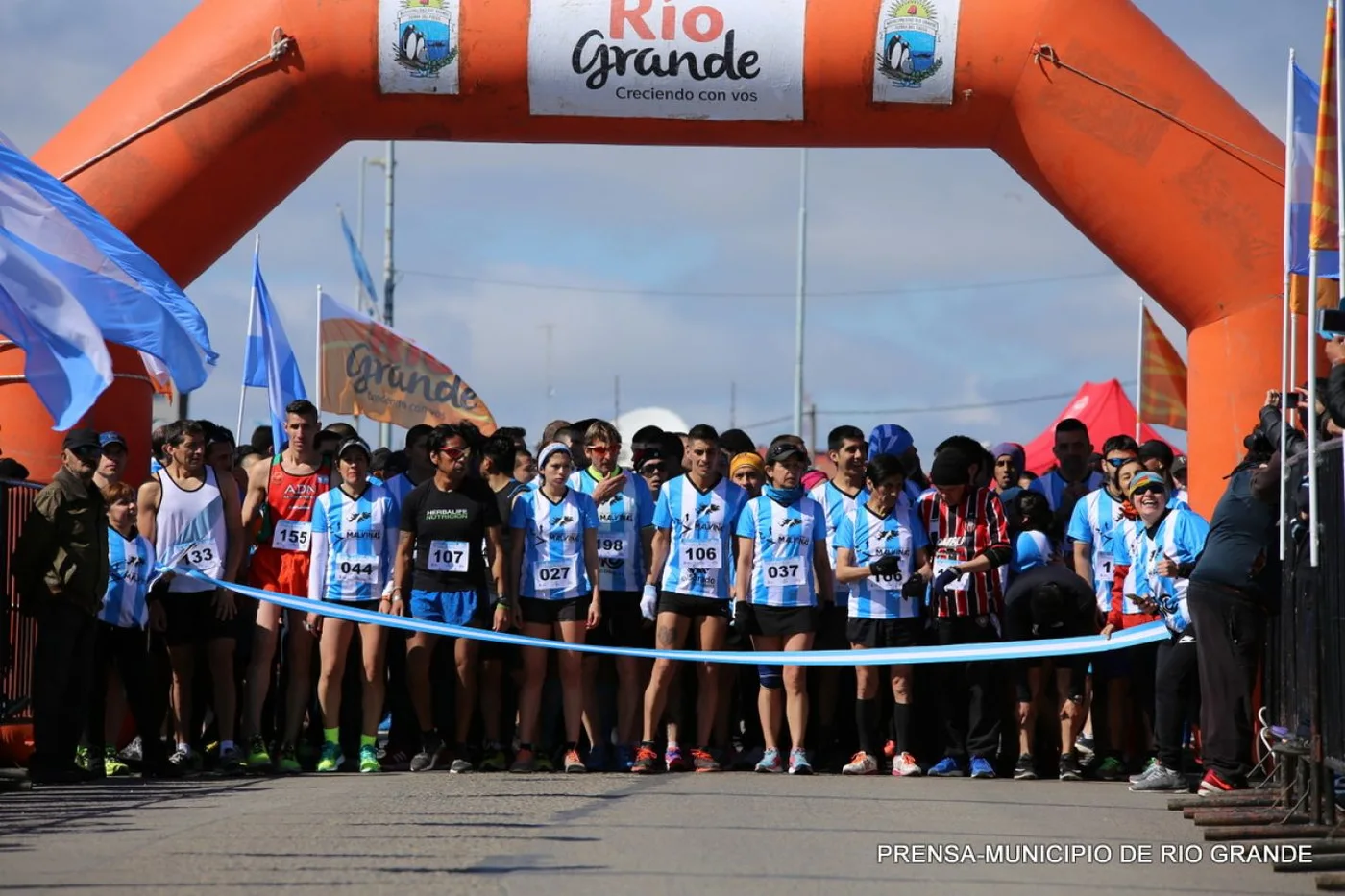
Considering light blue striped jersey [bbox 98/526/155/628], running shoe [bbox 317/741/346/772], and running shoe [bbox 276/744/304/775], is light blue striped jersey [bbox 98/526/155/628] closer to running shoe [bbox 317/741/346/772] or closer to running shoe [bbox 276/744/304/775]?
running shoe [bbox 276/744/304/775]

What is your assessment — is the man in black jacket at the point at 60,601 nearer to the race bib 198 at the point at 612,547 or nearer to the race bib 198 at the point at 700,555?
the race bib 198 at the point at 612,547

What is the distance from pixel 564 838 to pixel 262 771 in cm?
421

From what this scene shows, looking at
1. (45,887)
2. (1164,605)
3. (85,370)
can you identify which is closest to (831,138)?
(1164,605)

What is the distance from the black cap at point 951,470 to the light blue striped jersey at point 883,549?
1.01 feet

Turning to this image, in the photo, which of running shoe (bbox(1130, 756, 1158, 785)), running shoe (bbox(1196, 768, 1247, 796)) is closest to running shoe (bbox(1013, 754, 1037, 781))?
running shoe (bbox(1130, 756, 1158, 785))

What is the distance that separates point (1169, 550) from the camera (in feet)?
35.4

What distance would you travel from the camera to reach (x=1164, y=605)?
10.7 m

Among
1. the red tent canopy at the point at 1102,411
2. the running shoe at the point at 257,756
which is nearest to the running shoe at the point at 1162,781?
the running shoe at the point at 257,756

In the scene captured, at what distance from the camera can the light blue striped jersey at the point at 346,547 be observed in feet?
37.6

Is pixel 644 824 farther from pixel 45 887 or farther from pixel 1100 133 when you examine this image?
pixel 1100 133

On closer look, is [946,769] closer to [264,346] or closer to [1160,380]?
[264,346]

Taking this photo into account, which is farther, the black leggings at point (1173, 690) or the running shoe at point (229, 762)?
the running shoe at point (229, 762)

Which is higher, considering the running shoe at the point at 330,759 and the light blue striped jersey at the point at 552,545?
the light blue striped jersey at the point at 552,545

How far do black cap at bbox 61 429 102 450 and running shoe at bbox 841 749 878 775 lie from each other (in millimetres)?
4684
